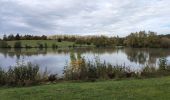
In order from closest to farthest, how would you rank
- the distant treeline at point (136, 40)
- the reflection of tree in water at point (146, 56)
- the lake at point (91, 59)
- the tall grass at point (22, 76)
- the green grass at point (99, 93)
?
the green grass at point (99, 93) < the tall grass at point (22, 76) < the lake at point (91, 59) < the reflection of tree in water at point (146, 56) < the distant treeline at point (136, 40)

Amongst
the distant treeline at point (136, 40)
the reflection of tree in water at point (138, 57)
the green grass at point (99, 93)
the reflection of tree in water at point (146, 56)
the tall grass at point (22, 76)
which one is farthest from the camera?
the distant treeline at point (136, 40)

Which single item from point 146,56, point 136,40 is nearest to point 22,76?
point 146,56

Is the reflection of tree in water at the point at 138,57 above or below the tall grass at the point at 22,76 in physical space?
below

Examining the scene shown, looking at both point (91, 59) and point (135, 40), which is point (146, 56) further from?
point (135, 40)

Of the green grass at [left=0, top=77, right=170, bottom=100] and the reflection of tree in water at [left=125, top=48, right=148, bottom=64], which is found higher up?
the green grass at [left=0, top=77, right=170, bottom=100]

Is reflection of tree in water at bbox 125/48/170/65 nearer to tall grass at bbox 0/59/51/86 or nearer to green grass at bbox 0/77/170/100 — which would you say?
tall grass at bbox 0/59/51/86

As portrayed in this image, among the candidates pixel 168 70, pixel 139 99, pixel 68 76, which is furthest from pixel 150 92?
pixel 168 70

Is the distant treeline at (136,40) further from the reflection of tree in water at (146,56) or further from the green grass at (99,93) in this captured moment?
the green grass at (99,93)

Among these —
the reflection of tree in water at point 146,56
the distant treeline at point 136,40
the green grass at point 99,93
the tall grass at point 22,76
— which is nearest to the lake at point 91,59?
the reflection of tree in water at point 146,56

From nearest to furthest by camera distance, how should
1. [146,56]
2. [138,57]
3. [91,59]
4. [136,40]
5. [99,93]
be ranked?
[99,93] < [91,59] < [138,57] < [146,56] < [136,40]

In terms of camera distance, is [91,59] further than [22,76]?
Yes

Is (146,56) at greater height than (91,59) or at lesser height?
lesser

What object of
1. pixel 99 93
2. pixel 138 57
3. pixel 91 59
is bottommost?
pixel 138 57

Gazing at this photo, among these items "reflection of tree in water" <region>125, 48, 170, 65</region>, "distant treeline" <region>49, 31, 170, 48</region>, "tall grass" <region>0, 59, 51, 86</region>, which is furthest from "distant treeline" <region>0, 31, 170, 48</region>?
"tall grass" <region>0, 59, 51, 86</region>
